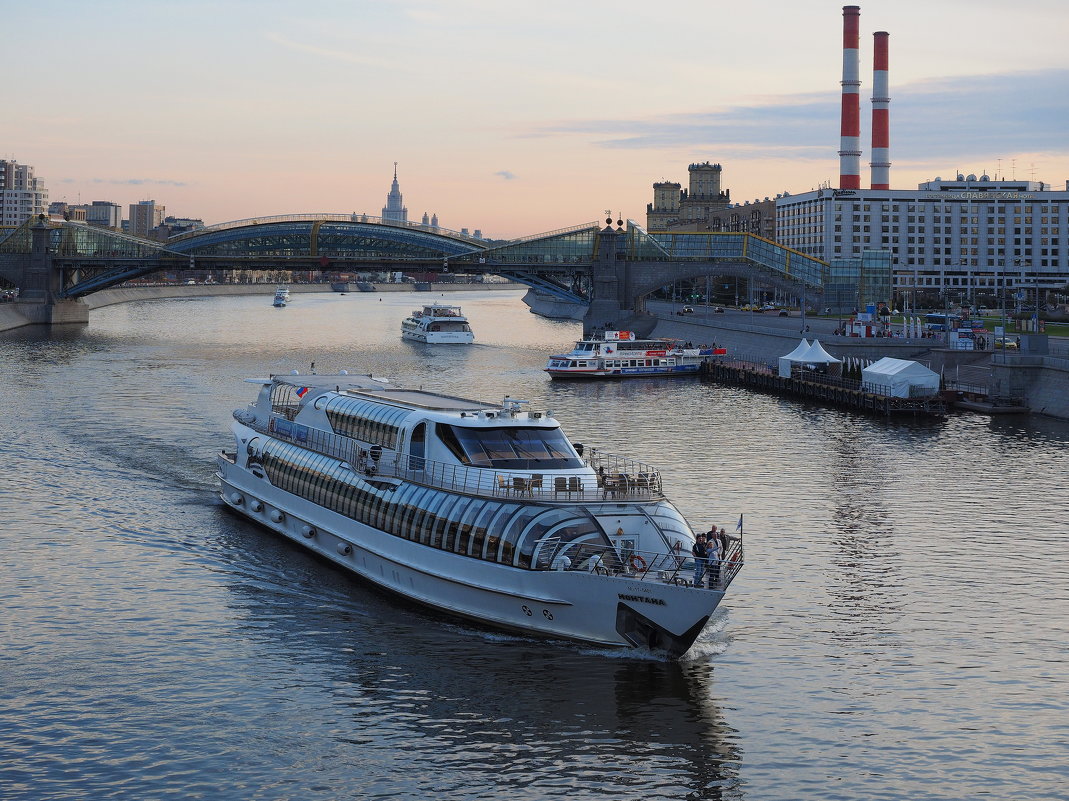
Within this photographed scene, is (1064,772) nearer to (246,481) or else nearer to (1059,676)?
(1059,676)

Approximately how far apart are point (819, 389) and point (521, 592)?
203 feet

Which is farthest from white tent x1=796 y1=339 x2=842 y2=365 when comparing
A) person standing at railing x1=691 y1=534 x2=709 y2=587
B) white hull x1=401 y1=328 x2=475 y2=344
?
person standing at railing x1=691 y1=534 x2=709 y2=587

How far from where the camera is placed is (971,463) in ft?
191

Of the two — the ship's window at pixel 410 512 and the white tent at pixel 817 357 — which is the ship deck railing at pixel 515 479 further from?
the white tent at pixel 817 357

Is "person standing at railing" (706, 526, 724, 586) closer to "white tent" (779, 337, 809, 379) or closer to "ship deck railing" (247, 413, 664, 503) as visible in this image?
"ship deck railing" (247, 413, 664, 503)

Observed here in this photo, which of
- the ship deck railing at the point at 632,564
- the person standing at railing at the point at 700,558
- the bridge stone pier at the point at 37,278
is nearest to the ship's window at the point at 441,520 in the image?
the ship deck railing at the point at 632,564

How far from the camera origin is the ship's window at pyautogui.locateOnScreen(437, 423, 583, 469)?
34.7 m

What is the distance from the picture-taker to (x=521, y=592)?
30.5 meters

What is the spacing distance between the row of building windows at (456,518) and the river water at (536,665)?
6.79 feet

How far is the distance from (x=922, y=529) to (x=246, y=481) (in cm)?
2297

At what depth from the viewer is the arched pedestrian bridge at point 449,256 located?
144m

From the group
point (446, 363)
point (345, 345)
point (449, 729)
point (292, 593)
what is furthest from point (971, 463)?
point (345, 345)

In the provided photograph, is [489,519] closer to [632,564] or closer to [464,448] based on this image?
[464,448]

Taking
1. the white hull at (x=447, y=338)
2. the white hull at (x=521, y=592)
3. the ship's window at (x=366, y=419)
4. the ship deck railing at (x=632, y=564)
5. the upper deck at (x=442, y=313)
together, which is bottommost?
the white hull at (x=521, y=592)
